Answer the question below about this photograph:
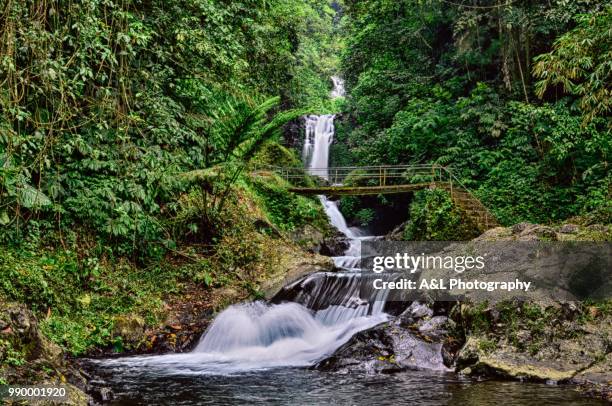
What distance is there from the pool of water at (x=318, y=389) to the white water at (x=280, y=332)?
1.71 ft

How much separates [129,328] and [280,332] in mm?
2369

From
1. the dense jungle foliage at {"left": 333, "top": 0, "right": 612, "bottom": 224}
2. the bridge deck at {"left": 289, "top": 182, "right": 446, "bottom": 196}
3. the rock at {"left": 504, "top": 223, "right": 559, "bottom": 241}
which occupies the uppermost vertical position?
the dense jungle foliage at {"left": 333, "top": 0, "right": 612, "bottom": 224}

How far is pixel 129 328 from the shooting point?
796 cm

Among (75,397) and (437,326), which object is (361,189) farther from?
(75,397)

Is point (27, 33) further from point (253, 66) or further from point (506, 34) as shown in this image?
point (506, 34)

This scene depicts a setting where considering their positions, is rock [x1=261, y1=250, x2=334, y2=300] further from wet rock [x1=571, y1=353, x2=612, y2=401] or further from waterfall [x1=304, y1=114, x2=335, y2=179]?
waterfall [x1=304, y1=114, x2=335, y2=179]

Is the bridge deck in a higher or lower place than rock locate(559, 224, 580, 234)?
higher

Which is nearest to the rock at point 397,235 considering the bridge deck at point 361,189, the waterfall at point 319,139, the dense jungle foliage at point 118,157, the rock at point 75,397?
the bridge deck at point 361,189

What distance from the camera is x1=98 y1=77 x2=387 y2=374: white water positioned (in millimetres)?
7328

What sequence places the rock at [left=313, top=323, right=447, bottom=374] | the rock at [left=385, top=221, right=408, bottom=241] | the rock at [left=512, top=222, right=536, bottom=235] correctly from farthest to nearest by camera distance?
the rock at [left=385, top=221, right=408, bottom=241]
the rock at [left=512, top=222, right=536, bottom=235]
the rock at [left=313, top=323, right=447, bottom=374]

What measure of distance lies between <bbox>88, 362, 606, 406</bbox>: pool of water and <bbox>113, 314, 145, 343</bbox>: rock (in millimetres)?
1061

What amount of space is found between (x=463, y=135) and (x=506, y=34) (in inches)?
132

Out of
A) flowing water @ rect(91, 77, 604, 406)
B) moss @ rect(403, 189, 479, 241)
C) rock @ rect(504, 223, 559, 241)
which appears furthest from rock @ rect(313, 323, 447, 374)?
moss @ rect(403, 189, 479, 241)

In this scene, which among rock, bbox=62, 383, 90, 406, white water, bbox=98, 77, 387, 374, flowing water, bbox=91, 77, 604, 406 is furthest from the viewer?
white water, bbox=98, 77, 387, 374
